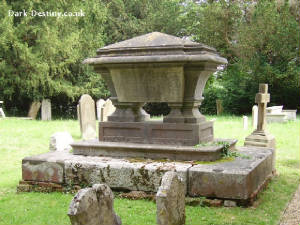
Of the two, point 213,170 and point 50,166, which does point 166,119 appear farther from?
point 50,166

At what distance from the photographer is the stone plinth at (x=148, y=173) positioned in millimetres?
5395

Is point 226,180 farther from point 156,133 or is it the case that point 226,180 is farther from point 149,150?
point 156,133

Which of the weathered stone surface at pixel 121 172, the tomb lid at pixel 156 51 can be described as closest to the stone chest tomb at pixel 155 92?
the tomb lid at pixel 156 51

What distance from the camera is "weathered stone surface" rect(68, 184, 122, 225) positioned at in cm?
372

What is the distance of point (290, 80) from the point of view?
22.1m

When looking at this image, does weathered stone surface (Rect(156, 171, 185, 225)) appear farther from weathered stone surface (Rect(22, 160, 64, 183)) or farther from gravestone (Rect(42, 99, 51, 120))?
gravestone (Rect(42, 99, 51, 120))

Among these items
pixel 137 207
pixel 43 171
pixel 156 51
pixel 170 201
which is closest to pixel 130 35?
pixel 156 51

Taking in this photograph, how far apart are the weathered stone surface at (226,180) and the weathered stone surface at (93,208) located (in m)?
1.47

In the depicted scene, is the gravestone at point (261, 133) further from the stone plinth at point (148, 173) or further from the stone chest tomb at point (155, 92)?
the stone chest tomb at point (155, 92)

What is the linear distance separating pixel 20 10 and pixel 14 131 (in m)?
10.1

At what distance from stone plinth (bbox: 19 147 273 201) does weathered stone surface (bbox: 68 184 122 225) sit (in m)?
1.36

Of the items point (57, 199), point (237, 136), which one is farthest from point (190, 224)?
point (237, 136)

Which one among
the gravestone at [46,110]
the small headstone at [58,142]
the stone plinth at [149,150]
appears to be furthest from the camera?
the gravestone at [46,110]

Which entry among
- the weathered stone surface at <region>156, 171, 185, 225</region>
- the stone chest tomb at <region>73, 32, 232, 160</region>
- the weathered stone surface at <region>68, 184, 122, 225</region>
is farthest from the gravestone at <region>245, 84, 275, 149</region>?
the weathered stone surface at <region>68, 184, 122, 225</region>
